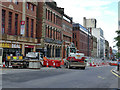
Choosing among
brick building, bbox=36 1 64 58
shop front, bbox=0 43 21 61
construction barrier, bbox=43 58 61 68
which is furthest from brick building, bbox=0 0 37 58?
construction barrier, bbox=43 58 61 68

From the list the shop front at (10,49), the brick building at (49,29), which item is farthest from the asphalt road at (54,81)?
the brick building at (49,29)

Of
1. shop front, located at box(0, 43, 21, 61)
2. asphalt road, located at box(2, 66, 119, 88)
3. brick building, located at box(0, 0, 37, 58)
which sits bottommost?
asphalt road, located at box(2, 66, 119, 88)

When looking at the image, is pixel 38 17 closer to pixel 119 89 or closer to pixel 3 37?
pixel 3 37

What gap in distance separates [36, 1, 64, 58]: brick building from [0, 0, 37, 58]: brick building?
9.93 feet

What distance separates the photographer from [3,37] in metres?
37.3

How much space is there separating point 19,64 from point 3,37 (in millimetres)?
12257

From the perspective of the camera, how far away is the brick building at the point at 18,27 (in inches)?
1519

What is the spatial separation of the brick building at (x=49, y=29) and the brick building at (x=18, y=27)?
3026 millimetres

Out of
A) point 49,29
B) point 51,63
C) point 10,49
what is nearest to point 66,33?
point 49,29

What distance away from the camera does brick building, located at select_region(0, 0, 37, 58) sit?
38.6 metres

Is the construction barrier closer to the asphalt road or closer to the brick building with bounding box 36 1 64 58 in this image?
the asphalt road

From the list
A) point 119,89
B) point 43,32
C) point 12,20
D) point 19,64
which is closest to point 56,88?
point 119,89

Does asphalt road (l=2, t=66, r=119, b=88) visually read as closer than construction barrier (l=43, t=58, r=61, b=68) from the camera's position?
Yes

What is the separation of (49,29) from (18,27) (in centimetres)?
1442
